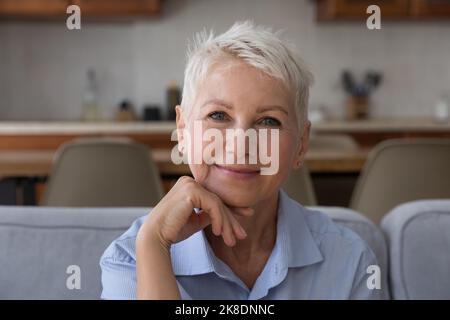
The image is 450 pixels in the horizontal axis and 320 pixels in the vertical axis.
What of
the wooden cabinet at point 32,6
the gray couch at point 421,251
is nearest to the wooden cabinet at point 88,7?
the wooden cabinet at point 32,6

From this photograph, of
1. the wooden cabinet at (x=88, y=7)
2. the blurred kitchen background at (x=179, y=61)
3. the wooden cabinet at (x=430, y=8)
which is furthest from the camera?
the blurred kitchen background at (x=179, y=61)

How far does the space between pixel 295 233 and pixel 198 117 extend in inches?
8.5

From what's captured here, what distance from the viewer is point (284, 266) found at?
726 mm

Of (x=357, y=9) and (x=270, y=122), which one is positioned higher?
(x=357, y=9)

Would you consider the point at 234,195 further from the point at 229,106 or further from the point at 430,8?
the point at 430,8

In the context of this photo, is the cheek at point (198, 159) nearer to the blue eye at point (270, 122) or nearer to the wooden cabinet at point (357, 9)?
the blue eye at point (270, 122)

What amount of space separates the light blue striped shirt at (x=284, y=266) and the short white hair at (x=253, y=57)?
0.16 meters

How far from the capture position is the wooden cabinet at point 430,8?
3268 mm

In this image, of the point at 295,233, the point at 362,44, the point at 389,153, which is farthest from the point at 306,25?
the point at 295,233

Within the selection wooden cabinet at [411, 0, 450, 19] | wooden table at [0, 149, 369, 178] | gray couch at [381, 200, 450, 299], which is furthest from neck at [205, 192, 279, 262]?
wooden cabinet at [411, 0, 450, 19]

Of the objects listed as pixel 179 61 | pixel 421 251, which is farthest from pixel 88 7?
pixel 421 251

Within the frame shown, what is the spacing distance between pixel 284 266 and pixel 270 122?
0.20 m

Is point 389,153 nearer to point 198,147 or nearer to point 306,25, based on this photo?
point 198,147

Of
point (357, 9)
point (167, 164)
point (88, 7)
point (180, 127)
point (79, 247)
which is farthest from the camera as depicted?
point (357, 9)
